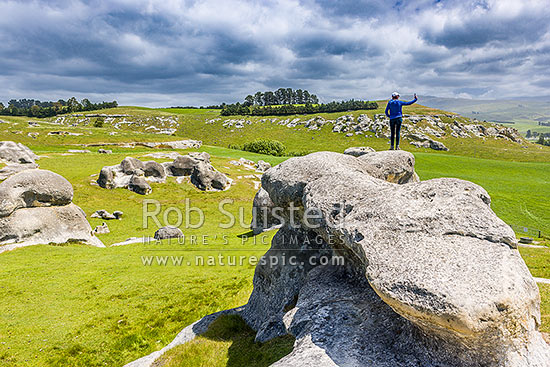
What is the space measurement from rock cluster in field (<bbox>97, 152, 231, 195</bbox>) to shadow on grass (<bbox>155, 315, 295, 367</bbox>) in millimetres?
42258

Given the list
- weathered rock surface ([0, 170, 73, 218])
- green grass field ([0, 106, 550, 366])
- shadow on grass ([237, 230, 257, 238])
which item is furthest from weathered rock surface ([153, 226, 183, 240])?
weathered rock surface ([0, 170, 73, 218])

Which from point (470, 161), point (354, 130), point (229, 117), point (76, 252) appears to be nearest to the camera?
point (76, 252)

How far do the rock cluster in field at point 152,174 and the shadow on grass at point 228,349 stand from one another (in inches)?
1664

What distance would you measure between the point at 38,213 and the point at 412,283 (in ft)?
111

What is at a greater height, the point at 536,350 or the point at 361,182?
the point at 361,182

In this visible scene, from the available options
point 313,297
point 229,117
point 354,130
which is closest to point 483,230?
point 313,297

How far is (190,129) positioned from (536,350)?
598 ft

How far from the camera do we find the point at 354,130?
6299 inches

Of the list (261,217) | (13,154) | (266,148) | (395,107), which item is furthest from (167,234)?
(266,148)

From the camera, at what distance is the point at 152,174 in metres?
54.8

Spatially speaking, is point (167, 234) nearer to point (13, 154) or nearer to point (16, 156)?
point (16, 156)

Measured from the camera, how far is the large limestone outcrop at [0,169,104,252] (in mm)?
26219

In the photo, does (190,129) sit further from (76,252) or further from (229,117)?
(76,252)

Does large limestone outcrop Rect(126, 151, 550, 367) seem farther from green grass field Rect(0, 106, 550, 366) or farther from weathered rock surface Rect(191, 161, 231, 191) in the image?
weathered rock surface Rect(191, 161, 231, 191)
